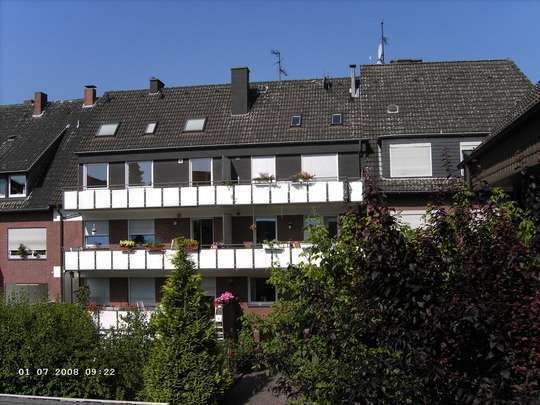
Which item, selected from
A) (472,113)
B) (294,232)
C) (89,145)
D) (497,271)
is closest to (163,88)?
(89,145)

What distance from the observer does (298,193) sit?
22.3m

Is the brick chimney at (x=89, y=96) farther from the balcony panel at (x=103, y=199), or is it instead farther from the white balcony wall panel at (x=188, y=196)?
the white balcony wall panel at (x=188, y=196)

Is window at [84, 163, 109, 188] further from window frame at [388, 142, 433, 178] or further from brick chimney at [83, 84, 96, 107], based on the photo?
window frame at [388, 142, 433, 178]

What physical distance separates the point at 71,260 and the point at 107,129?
20.1 feet

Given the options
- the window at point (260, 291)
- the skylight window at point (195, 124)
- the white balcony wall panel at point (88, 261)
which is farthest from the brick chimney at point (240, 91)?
the white balcony wall panel at point (88, 261)

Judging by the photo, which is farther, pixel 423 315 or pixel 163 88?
pixel 163 88

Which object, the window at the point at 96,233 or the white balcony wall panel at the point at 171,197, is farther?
the window at the point at 96,233

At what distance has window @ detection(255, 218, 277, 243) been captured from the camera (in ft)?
77.3

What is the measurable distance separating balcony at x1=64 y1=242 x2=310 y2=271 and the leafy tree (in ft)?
20.1

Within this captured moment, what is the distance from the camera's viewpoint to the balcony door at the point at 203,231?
24000 mm

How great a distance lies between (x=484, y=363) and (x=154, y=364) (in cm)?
1196

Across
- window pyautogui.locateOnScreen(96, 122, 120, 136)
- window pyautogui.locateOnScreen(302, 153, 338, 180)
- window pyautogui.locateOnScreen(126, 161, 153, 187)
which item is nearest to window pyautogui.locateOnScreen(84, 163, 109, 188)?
window pyautogui.locateOnScreen(126, 161, 153, 187)

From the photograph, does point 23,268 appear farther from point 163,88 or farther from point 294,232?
point 294,232

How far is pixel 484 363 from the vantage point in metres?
3.88
